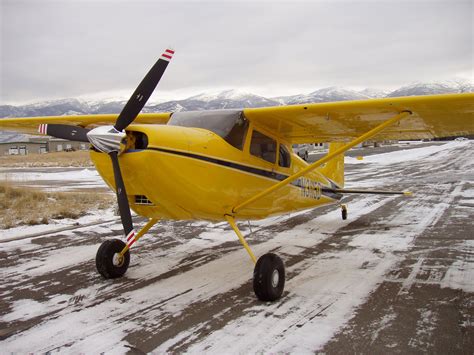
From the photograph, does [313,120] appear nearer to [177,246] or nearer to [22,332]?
[177,246]

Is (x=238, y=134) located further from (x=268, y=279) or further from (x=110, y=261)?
(x=110, y=261)

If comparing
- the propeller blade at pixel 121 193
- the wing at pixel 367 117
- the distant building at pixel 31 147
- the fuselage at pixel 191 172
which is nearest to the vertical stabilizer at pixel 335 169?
the wing at pixel 367 117

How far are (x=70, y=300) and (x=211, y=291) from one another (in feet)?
5.73

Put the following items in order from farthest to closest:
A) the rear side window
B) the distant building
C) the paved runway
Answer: the distant building < the rear side window < the paved runway

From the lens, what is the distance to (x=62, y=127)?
5.05 meters

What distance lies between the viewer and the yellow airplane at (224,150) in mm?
4578

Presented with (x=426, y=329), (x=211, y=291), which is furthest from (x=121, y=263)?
(x=426, y=329)

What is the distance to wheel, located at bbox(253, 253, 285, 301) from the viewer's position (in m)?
4.80

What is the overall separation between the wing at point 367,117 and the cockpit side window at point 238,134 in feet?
0.44

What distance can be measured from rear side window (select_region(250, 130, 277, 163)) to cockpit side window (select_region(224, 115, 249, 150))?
0.24 metres

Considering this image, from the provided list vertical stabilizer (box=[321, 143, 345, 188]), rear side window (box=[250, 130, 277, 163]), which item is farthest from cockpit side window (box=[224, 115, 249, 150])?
vertical stabilizer (box=[321, 143, 345, 188])

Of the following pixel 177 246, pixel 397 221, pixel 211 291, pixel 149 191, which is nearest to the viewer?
pixel 149 191

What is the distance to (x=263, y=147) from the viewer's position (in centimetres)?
626

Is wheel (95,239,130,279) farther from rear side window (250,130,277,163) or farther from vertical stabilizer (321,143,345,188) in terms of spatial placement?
vertical stabilizer (321,143,345,188)
